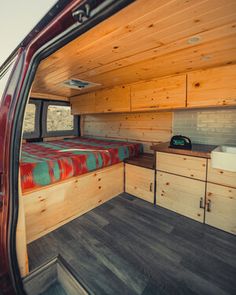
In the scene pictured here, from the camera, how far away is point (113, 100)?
3.00m

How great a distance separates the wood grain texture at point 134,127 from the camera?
9.45 feet

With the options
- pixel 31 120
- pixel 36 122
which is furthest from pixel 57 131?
pixel 31 120

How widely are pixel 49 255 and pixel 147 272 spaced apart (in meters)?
0.89

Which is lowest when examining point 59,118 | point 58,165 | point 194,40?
point 58,165

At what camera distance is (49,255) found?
154 cm

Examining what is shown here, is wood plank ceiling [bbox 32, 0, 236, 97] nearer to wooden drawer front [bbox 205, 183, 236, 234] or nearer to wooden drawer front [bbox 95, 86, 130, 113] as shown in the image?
wooden drawer front [bbox 95, 86, 130, 113]

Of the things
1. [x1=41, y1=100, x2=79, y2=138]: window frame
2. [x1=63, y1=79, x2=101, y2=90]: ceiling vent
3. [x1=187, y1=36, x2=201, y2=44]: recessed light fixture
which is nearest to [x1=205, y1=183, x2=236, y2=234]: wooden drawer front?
[x1=187, y1=36, x2=201, y2=44]: recessed light fixture

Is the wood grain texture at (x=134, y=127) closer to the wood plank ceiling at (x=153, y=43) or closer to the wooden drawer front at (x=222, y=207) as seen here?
the wood plank ceiling at (x=153, y=43)

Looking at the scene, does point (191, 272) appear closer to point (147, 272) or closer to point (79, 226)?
point (147, 272)

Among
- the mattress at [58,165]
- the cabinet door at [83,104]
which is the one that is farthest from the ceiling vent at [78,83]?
the mattress at [58,165]

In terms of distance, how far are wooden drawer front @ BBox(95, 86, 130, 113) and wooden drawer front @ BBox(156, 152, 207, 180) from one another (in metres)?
1.04

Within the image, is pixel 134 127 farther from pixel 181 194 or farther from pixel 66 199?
pixel 66 199

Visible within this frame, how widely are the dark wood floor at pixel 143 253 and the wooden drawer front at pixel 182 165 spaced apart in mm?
581

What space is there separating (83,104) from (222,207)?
3063 millimetres
